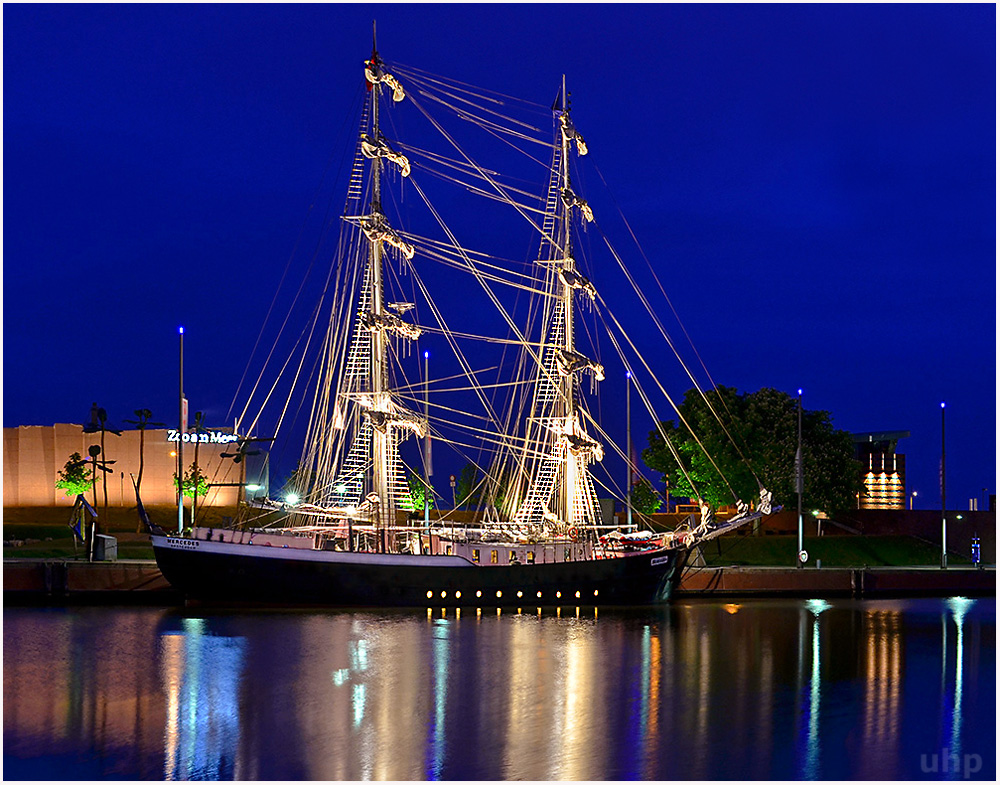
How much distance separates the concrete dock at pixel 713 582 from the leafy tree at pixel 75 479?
38.0m

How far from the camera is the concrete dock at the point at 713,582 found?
52531mm

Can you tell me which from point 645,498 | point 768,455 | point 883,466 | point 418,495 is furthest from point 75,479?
point 883,466

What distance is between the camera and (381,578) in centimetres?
5109

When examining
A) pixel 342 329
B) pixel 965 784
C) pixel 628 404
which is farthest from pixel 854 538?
pixel 965 784

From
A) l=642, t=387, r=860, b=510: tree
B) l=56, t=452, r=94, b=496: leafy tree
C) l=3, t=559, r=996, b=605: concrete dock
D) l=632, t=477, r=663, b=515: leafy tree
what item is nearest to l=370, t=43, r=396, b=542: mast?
l=3, t=559, r=996, b=605: concrete dock

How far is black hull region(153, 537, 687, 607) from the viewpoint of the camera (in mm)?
50312

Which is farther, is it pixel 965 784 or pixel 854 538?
pixel 854 538

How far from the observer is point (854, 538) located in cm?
7588

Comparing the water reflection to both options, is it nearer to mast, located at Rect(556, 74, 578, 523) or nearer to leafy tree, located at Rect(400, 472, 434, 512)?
leafy tree, located at Rect(400, 472, 434, 512)

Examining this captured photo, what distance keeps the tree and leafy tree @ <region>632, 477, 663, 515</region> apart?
2.53m

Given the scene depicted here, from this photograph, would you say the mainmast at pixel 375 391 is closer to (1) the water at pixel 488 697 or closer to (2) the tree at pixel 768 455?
(1) the water at pixel 488 697

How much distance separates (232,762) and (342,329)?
36.0 metres

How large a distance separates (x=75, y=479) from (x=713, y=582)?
57819 millimetres

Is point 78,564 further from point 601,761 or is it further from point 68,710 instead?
point 601,761
